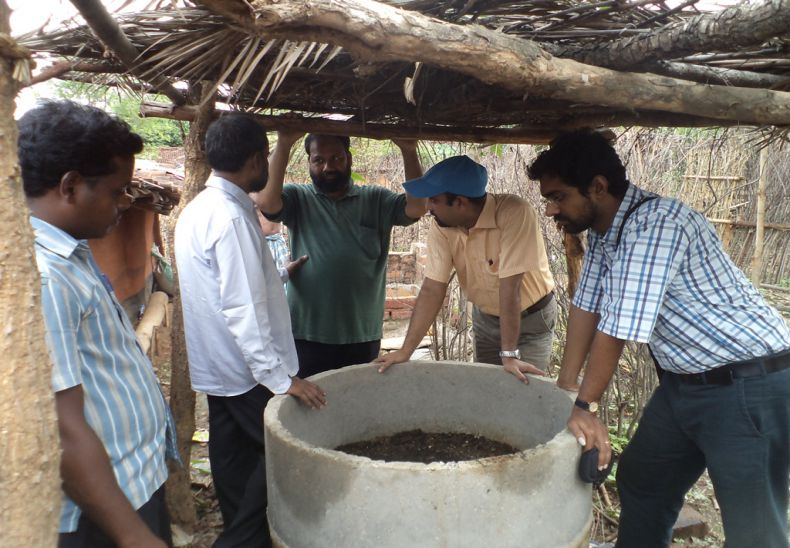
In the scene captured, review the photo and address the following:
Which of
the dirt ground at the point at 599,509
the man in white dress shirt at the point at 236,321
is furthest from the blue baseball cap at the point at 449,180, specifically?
the dirt ground at the point at 599,509

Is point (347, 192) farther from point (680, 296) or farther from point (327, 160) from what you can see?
point (680, 296)

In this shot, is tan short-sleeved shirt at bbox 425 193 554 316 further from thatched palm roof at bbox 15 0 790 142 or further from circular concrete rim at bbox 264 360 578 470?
circular concrete rim at bbox 264 360 578 470

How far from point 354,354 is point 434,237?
837 mm

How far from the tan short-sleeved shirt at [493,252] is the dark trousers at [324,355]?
2.27ft

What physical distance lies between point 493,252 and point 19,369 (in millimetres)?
2424

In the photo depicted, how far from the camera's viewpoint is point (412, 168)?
3186 mm

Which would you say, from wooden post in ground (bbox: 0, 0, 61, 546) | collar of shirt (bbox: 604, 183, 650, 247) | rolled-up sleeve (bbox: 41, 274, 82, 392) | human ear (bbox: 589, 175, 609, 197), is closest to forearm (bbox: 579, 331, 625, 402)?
collar of shirt (bbox: 604, 183, 650, 247)

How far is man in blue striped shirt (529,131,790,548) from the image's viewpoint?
1853mm

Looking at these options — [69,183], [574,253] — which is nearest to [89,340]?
[69,183]

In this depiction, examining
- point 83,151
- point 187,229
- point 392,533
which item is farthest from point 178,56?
point 392,533

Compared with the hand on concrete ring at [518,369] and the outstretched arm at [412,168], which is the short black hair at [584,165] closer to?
the hand on concrete ring at [518,369]

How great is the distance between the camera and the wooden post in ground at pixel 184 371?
9.07 ft

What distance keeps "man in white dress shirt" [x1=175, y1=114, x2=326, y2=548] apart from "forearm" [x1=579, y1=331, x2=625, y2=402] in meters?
Result: 1.05

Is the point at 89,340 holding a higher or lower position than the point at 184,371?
higher
